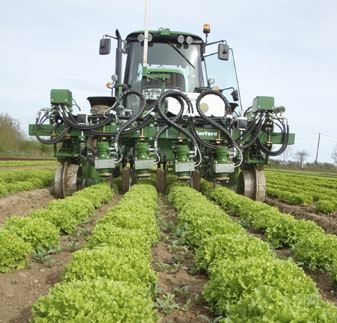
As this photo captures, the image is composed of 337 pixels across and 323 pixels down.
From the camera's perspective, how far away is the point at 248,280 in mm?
4012

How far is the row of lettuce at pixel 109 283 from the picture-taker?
3129 millimetres

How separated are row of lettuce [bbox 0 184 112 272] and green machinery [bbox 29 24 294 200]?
104 inches

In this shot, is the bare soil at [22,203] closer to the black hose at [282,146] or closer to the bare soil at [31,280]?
the bare soil at [31,280]

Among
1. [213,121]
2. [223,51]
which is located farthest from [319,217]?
[223,51]

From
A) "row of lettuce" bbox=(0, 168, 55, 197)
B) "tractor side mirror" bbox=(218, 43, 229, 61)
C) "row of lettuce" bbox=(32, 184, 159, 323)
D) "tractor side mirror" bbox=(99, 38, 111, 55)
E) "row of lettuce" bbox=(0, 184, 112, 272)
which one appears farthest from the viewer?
"row of lettuce" bbox=(0, 168, 55, 197)

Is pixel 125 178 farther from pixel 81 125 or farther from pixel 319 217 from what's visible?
pixel 319 217

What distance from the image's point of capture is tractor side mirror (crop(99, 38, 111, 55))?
36.3 feet

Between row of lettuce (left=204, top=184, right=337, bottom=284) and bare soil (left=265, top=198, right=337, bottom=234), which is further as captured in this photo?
bare soil (left=265, top=198, right=337, bottom=234)

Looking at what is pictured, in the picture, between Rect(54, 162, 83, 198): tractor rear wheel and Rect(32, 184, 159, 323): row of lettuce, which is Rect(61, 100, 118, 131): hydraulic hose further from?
Rect(32, 184, 159, 323): row of lettuce

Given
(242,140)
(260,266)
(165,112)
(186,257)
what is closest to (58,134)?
A: (165,112)

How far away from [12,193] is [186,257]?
7888mm

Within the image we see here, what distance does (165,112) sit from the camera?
1095cm

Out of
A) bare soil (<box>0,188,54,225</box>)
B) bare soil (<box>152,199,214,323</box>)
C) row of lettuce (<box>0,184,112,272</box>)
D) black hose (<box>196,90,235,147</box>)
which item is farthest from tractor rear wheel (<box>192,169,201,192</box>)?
bare soil (<box>152,199,214,323</box>)

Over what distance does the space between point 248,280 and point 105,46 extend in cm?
825
